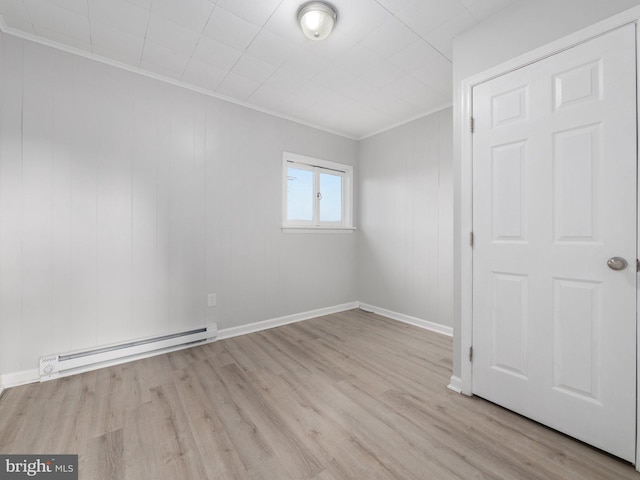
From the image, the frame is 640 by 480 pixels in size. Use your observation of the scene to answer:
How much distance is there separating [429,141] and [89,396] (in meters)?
3.95

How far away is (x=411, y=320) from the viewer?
3.49m

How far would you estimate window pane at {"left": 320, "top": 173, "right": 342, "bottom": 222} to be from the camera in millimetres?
3926

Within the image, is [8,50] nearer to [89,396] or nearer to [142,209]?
[142,209]

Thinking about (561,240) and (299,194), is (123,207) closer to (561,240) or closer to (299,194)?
(299,194)

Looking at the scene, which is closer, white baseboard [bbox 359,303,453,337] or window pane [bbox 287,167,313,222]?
white baseboard [bbox 359,303,453,337]

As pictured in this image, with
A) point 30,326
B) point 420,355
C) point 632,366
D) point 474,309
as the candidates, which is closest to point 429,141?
point 474,309

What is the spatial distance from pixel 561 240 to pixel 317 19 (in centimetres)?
200

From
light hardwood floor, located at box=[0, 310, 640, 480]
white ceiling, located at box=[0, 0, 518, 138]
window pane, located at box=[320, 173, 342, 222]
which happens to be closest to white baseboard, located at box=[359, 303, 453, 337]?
light hardwood floor, located at box=[0, 310, 640, 480]

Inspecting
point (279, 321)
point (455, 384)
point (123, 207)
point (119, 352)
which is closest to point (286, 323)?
point (279, 321)

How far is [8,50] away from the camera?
1973mm

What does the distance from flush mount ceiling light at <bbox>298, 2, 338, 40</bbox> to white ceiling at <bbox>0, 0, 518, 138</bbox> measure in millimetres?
56

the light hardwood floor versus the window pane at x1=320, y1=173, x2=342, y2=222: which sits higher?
the window pane at x1=320, y1=173, x2=342, y2=222

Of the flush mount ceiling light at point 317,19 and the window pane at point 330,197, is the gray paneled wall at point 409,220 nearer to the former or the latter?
the window pane at point 330,197

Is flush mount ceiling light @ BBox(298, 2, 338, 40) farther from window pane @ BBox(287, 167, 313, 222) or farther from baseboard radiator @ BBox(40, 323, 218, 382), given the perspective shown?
baseboard radiator @ BBox(40, 323, 218, 382)
